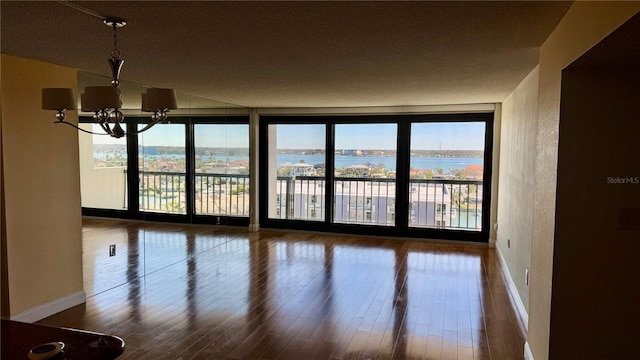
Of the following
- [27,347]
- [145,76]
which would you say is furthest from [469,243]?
[27,347]

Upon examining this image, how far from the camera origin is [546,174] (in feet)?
8.48

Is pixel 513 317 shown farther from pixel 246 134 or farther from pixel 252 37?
pixel 246 134

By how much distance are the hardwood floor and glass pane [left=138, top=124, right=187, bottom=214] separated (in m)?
0.28

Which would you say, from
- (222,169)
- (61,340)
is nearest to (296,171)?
(222,169)

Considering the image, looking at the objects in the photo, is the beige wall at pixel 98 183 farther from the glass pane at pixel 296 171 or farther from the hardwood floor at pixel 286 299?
the glass pane at pixel 296 171

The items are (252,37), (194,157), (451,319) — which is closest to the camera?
(252,37)

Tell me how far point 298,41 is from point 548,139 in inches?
63.9

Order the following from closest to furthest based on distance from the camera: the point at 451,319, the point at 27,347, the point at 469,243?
the point at 27,347 → the point at 451,319 → the point at 469,243

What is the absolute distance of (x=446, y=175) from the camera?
6.79 m

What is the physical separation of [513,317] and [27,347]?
3539mm

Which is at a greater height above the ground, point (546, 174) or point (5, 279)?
point (546, 174)

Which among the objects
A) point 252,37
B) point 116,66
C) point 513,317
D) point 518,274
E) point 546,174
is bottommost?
point 513,317

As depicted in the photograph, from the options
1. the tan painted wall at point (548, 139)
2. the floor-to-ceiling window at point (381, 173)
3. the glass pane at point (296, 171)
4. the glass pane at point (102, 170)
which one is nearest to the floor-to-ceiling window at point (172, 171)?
the glass pane at point (102, 170)

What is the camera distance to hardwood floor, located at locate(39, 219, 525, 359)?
10.4 ft
